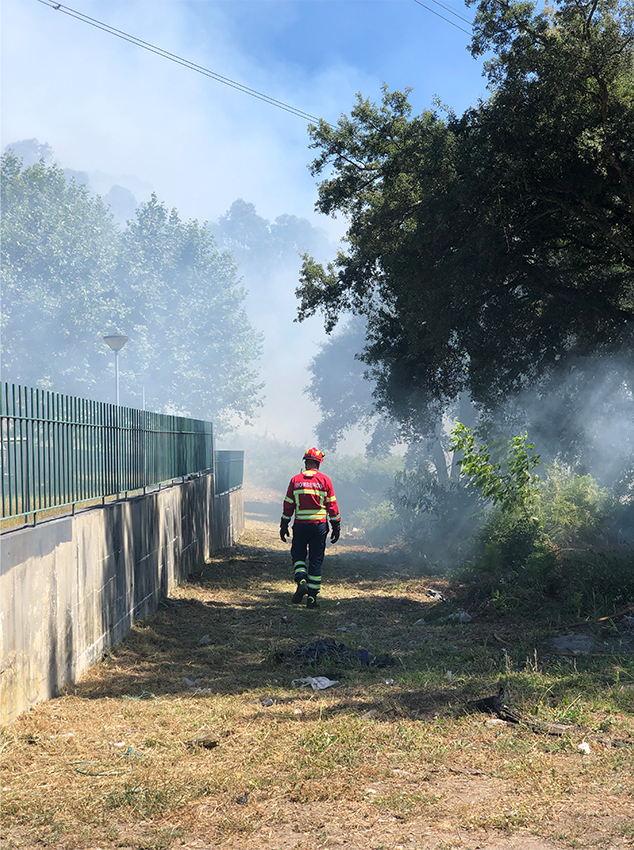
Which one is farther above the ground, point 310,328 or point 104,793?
point 310,328

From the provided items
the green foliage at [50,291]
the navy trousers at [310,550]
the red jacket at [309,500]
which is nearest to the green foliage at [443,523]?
the red jacket at [309,500]

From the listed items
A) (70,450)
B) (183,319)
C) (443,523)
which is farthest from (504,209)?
(183,319)

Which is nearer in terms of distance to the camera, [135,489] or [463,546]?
[135,489]

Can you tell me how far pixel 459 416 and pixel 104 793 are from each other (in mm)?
30121

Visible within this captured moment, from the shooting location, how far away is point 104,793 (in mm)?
3703

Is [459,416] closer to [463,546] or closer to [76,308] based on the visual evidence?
[463,546]

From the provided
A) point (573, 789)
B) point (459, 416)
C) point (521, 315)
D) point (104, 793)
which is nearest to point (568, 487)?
point (521, 315)

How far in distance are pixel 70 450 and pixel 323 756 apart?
3442mm

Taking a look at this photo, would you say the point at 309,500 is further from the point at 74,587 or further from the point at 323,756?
the point at 323,756

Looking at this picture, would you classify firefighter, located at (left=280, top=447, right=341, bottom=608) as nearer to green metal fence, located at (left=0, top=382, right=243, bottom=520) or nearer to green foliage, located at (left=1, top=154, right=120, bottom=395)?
green metal fence, located at (left=0, top=382, right=243, bottom=520)

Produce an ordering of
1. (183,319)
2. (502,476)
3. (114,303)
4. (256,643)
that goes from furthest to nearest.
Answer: (183,319) < (114,303) < (502,476) < (256,643)

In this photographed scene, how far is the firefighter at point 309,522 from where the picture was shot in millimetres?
9836

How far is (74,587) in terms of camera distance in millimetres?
5895

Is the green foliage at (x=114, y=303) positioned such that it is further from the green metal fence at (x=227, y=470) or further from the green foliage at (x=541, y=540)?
the green foliage at (x=541, y=540)
